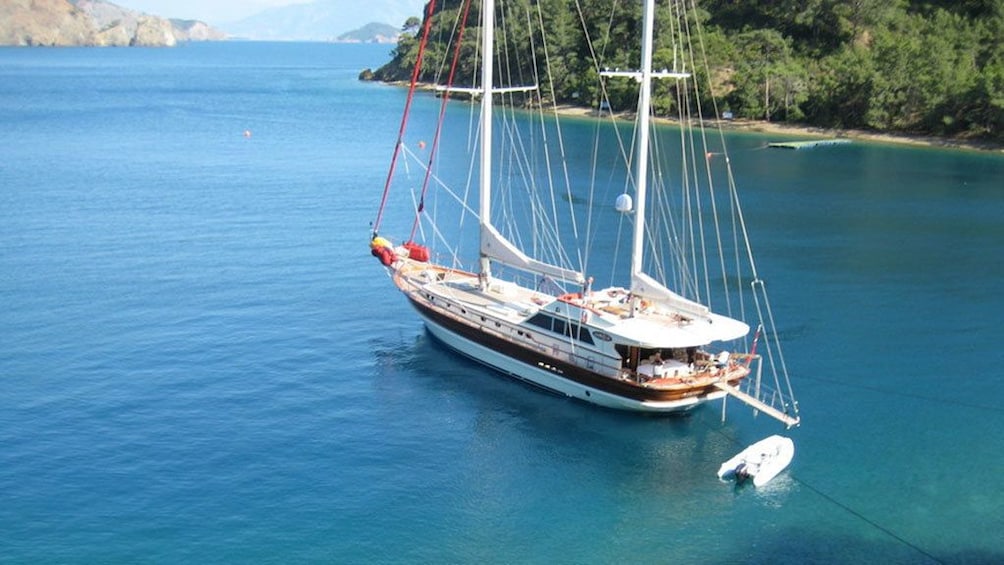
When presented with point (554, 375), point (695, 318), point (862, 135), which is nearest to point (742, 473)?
point (695, 318)

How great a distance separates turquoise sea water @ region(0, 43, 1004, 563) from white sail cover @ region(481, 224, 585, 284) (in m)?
6.17

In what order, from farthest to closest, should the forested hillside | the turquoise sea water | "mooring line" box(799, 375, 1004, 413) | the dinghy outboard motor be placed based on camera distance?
the forested hillside
"mooring line" box(799, 375, 1004, 413)
the dinghy outboard motor
the turquoise sea water

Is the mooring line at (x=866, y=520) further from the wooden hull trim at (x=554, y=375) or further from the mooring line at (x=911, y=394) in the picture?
the mooring line at (x=911, y=394)

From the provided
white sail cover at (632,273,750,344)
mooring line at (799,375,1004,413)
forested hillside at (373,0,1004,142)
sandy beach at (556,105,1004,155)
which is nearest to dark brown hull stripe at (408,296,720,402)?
white sail cover at (632,273,750,344)

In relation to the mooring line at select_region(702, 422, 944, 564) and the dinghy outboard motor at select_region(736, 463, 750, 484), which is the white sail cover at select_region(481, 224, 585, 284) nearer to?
the dinghy outboard motor at select_region(736, 463, 750, 484)

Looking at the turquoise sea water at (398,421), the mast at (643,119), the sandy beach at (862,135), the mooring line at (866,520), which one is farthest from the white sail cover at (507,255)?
the sandy beach at (862,135)

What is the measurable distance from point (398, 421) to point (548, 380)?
799 cm

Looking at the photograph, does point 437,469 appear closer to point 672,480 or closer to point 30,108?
point 672,480

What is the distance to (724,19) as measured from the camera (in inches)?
6865

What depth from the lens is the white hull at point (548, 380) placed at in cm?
4497

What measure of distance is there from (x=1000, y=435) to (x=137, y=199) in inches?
2958

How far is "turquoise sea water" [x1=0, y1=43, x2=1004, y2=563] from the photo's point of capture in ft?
118

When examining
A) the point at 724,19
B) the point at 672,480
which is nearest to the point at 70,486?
the point at 672,480

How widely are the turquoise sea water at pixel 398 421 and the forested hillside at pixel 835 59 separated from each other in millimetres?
54688
